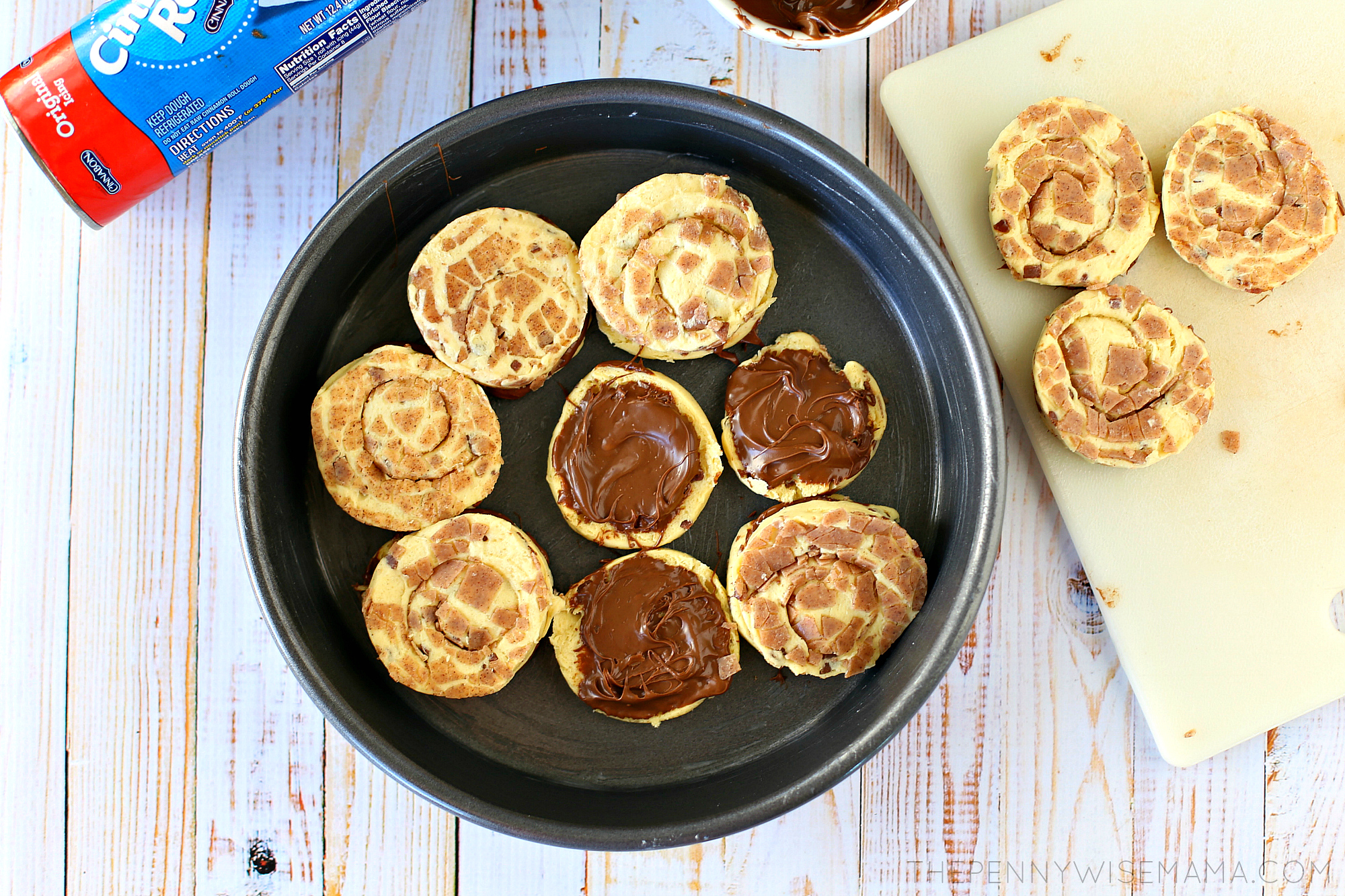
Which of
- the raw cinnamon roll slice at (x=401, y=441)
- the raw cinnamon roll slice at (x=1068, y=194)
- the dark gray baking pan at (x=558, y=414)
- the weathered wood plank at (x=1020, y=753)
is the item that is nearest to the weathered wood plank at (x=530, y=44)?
the dark gray baking pan at (x=558, y=414)

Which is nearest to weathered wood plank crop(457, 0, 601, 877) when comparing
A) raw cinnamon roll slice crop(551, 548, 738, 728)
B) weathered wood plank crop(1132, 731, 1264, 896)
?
raw cinnamon roll slice crop(551, 548, 738, 728)

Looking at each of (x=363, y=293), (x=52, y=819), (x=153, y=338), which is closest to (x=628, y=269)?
(x=363, y=293)

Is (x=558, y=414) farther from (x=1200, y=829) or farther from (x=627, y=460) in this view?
(x=1200, y=829)

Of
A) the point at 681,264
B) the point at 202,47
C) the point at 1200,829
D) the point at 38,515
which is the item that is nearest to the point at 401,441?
the point at 681,264

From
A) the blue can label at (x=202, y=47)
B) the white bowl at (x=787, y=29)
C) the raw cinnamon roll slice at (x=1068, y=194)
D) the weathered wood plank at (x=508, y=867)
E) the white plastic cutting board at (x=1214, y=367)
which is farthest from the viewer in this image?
the weathered wood plank at (x=508, y=867)

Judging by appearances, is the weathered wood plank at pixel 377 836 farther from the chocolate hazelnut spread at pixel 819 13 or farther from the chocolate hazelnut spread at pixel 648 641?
the chocolate hazelnut spread at pixel 819 13

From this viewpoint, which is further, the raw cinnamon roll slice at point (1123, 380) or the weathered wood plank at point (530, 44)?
the weathered wood plank at point (530, 44)

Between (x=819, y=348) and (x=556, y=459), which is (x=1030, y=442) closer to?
(x=819, y=348)
